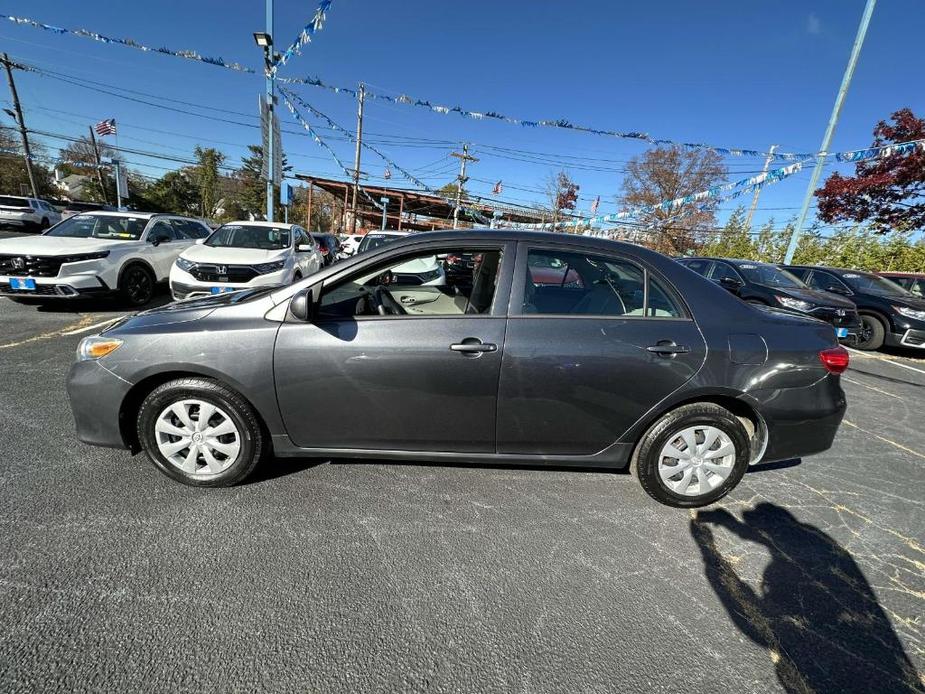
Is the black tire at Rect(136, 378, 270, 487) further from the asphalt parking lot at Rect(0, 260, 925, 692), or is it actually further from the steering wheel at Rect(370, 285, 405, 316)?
the steering wheel at Rect(370, 285, 405, 316)

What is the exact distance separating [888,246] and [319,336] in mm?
18003

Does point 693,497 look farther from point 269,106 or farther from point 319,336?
point 269,106

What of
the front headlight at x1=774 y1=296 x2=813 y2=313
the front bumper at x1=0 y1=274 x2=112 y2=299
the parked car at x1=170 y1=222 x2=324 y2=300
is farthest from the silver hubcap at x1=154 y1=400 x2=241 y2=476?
the front headlight at x1=774 y1=296 x2=813 y2=313

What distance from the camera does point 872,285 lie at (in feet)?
26.7

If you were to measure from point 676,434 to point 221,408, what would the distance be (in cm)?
268

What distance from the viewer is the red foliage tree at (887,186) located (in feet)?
41.4

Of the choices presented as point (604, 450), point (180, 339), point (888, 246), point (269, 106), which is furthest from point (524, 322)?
point (888, 246)

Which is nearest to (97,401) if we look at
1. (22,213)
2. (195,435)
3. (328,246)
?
(195,435)

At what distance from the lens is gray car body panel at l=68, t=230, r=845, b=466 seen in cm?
221

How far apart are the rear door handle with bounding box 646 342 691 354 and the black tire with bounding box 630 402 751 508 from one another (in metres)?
0.36

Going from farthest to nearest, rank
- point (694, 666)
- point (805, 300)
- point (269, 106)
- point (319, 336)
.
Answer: point (269, 106) < point (805, 300) < point (319, 336) < point (694, 666)

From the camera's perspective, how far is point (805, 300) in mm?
7117

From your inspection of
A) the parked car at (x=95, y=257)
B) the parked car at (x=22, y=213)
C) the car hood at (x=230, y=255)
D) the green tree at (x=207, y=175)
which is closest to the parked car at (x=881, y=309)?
the car hood at (x=230, y=255)

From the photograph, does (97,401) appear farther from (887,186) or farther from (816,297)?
(887,186)
